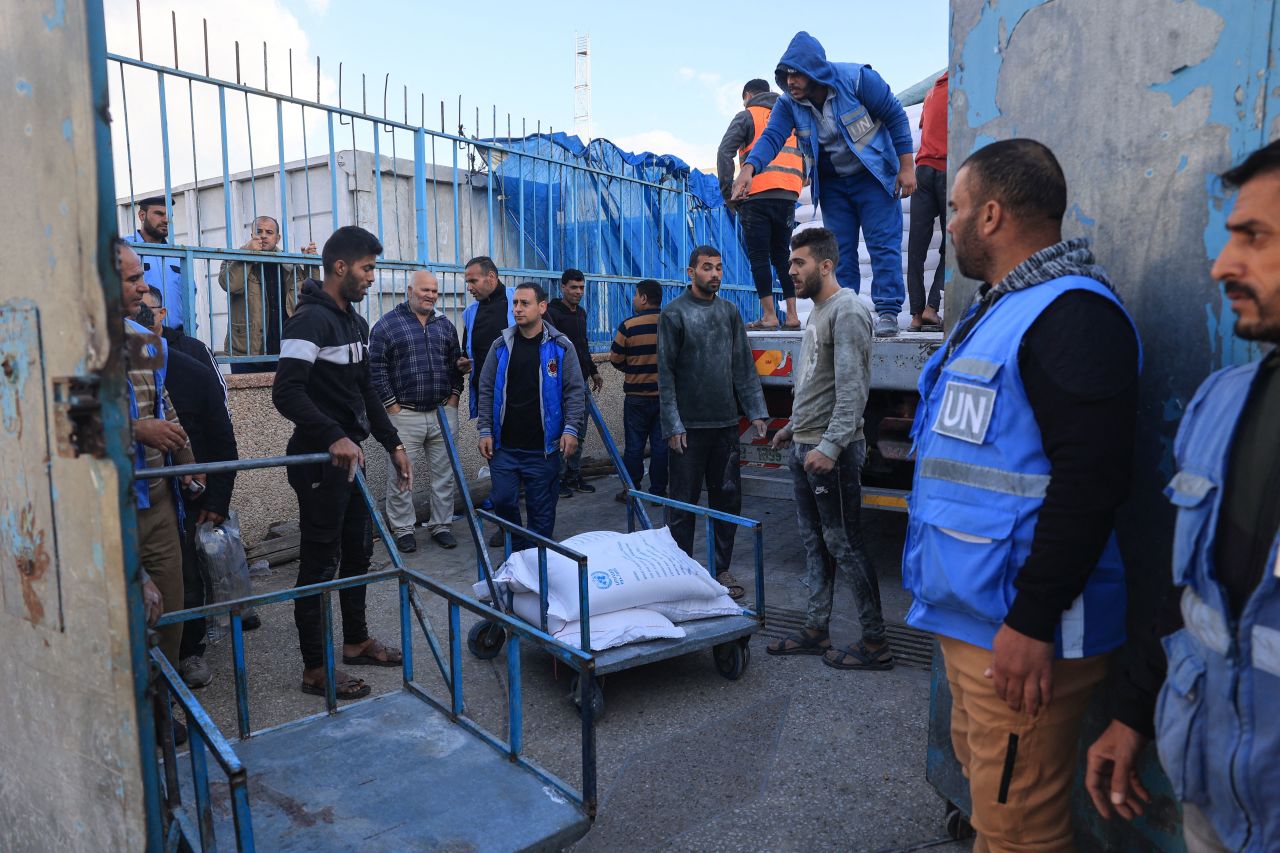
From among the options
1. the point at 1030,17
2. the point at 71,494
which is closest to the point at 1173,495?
the point at 1030,17

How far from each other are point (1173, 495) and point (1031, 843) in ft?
2.70

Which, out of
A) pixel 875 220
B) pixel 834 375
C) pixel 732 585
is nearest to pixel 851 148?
pixel 875 220

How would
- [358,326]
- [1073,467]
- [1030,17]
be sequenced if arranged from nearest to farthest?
[1073,467] → [1030,17] → [358,326]

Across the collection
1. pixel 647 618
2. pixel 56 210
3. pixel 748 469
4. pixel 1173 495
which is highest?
pixel 56 210

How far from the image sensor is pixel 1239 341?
5.74ft

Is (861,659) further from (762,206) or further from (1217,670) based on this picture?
(762,206)

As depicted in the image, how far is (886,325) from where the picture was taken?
502 cm

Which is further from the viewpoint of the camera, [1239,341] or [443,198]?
[443,198]

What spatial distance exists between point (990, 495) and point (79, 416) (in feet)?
5.17

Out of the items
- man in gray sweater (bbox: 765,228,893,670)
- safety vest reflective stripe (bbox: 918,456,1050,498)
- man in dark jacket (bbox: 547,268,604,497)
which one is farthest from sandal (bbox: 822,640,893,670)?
man in dark jacket (bbox: 547,268,604,497)

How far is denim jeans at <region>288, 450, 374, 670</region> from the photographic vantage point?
12.0ft

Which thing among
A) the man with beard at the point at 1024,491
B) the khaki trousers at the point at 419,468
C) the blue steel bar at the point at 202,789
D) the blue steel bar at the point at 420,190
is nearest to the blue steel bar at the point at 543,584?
the blue steel bar at the point at 202,789

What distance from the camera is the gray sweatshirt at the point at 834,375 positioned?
374cm

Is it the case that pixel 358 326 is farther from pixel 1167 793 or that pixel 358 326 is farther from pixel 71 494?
pixel 1167 793
